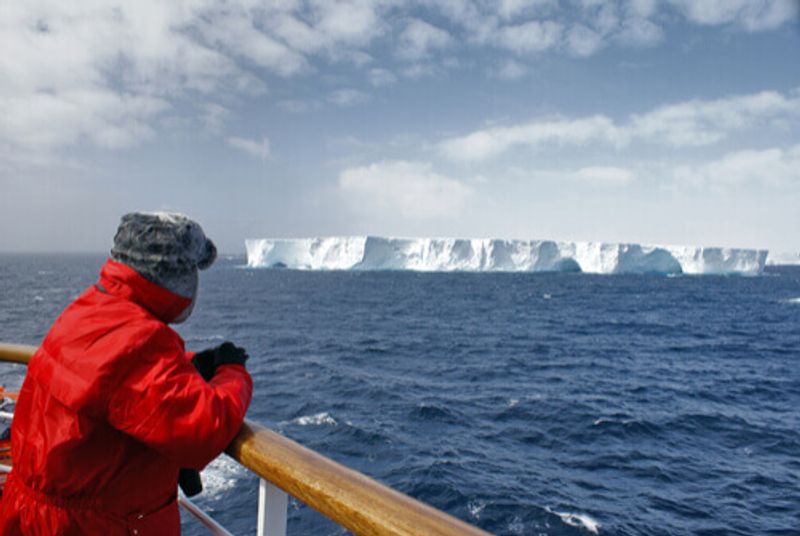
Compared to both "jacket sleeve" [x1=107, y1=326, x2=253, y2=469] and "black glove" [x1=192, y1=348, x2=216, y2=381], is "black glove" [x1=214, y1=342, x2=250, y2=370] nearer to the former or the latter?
"black glove" [x1=192, y1=348, x2=216, y2=381]

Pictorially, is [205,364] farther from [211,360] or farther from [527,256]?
[527,256]

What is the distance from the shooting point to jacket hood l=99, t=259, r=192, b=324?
110cm

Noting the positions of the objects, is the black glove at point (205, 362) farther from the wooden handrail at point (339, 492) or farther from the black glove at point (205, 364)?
the wooden handrail at point (339, 492)

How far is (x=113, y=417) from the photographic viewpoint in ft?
3.12

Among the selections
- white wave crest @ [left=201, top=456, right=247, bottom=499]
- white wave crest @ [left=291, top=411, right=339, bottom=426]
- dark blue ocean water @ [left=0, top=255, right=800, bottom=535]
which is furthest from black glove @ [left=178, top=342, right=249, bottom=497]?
white wave crest @ [left=291, top=411, right=339, bottom=426]

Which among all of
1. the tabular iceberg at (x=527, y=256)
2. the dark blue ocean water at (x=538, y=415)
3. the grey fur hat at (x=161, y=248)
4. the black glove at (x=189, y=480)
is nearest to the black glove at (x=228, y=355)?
the grey fur hat at (x=161, y=248)

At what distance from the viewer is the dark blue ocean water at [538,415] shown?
7.88 m

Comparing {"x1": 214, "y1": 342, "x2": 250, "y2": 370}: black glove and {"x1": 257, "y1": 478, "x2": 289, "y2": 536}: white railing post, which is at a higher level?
{"x1": 214, "y1": 342, "x2": 250, "y2": 370}: black glove

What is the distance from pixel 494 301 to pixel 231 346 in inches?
1634

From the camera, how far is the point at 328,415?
11758 mm

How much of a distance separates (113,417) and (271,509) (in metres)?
0.40

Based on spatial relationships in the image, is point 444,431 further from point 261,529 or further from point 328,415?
point 261,529

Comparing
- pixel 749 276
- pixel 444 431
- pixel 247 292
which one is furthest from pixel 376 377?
pixel 749 276

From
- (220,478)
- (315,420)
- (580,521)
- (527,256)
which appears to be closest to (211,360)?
(580,521)
